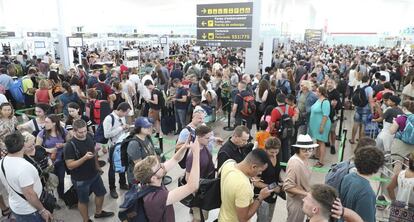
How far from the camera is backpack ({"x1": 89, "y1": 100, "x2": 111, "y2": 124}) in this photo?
229 inches

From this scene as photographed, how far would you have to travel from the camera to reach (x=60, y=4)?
46.8 ft

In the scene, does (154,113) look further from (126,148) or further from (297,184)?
(297,184)

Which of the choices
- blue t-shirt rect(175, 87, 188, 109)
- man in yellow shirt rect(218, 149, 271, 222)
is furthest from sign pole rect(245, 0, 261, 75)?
man in yellow shirt rect(218, 149, 271, 222)

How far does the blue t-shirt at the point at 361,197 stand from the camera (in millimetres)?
2443

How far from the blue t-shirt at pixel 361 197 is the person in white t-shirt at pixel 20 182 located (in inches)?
110

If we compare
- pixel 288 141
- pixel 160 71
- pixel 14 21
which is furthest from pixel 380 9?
pixel 14 21

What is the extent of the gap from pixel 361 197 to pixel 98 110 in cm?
475

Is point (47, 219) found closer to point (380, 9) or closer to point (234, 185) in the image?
point (234, 185)

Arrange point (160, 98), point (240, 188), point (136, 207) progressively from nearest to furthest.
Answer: point (136, 207) → point (240, 188) → point (160, 98)

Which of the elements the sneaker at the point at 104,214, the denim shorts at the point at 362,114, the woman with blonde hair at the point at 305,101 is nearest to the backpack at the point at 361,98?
the denim shorts at the point at 362,114

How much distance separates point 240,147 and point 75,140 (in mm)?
1915

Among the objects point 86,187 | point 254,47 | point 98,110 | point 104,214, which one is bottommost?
point 104,214

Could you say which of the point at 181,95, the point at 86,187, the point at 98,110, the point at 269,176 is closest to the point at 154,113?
the point at 181,95

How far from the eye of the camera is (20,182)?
9.19 feet
